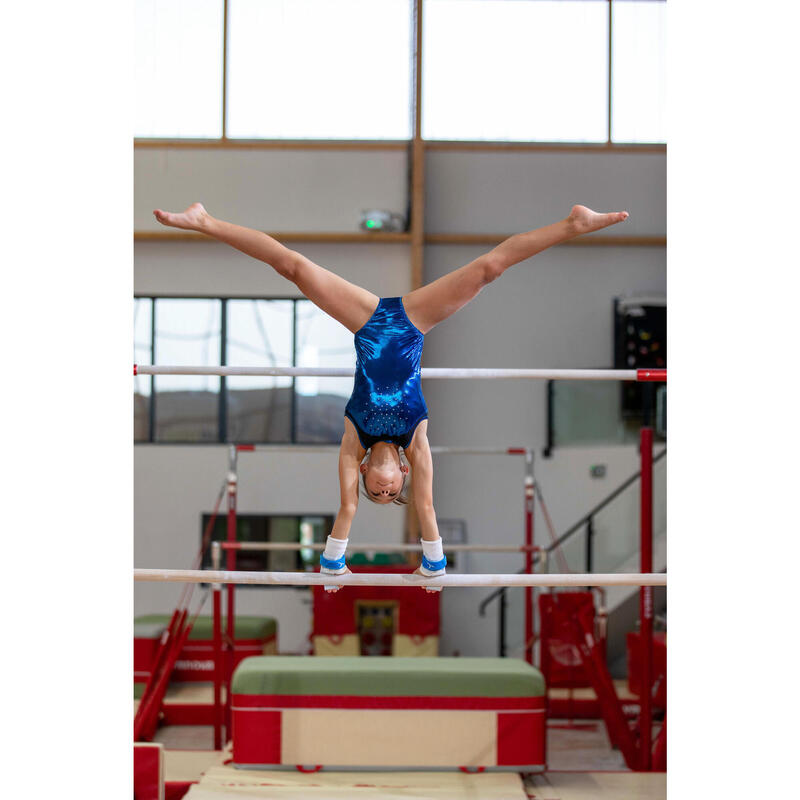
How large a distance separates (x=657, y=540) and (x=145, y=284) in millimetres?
5401

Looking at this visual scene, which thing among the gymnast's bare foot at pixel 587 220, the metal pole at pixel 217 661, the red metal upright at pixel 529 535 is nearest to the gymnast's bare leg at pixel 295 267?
the gymnast's bare foot at pixel 587 220

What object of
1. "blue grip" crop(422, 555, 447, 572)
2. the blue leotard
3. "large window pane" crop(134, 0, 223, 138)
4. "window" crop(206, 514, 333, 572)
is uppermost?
"large window pane" crop(134, 0, 223, 138)

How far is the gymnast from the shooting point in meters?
3.03

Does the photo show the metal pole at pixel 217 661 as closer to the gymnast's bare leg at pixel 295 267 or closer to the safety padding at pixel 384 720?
the safety padding at pixel 384 720

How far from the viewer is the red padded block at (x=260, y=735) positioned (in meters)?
4.60

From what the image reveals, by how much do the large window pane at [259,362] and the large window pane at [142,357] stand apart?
2.55 feet

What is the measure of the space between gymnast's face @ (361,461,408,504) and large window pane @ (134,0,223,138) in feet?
22.4

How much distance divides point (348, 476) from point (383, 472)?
13 centimetres

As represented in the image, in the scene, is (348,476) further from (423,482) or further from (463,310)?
(463,310)

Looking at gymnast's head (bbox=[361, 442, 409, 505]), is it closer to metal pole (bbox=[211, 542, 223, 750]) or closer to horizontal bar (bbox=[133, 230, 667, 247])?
metal pole (bbox=[211, 542, 223, 750])

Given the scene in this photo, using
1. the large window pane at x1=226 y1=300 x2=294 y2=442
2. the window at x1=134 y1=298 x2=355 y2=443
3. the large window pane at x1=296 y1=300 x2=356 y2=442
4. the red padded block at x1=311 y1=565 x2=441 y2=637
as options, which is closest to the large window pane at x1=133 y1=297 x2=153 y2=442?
the window at x1=134 y1=298 x2=355 y2=443

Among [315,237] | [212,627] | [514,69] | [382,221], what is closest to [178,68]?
[315,237]

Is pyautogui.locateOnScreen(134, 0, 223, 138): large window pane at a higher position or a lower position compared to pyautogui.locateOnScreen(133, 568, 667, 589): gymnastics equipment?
higher

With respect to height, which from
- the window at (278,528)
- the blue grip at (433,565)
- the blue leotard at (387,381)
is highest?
the blue leotard at (387,381)
